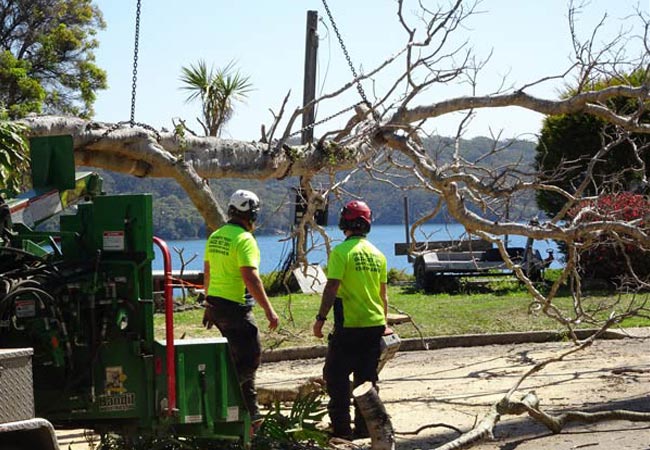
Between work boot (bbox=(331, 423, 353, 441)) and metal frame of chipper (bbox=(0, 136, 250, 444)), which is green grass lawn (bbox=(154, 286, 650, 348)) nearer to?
work boot (bbox=(331, 423, 353, 441))

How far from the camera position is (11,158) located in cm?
760

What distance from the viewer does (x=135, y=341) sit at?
6.49 metres

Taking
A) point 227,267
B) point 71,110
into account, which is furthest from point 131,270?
point 71,110

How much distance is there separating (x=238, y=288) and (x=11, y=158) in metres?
2.00

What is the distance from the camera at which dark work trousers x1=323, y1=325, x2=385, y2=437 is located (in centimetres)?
873

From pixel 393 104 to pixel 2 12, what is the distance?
18749 mm

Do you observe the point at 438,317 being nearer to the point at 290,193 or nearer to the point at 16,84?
Answer: the point at 290,193

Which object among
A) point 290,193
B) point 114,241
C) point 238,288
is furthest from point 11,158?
point 290,193

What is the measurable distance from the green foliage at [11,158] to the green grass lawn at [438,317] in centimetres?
607

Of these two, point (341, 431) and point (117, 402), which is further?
point (341, 431)

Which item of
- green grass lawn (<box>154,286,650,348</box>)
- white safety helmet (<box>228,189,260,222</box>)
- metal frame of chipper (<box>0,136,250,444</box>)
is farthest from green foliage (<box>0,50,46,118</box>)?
metal frame of chipper (<box>0,136,250,444</box>)

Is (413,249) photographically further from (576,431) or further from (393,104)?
(576,431)

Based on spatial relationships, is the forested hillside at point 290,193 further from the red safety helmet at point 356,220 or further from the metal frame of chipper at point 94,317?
the red safety helmet at point 356,220

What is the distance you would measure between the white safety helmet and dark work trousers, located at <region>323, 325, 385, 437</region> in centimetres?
118
